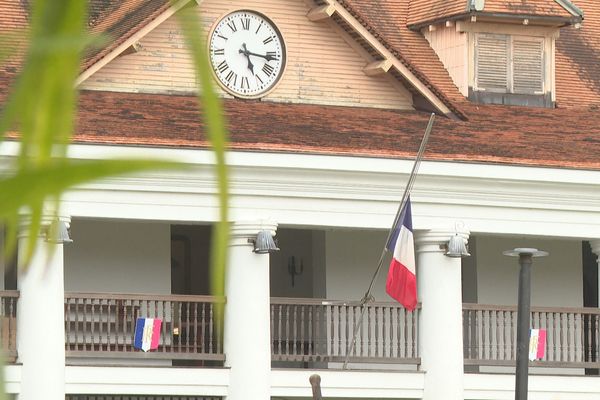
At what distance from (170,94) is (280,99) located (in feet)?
5.24

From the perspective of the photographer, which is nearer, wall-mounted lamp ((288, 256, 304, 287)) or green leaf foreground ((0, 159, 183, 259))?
green leaf foreground ((0, 159, 183, 259))

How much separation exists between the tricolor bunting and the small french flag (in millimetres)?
5656

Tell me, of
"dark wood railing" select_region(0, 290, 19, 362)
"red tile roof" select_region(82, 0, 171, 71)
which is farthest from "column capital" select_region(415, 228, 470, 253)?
"dark wood railing" select_region(0, 290, 19, 362)

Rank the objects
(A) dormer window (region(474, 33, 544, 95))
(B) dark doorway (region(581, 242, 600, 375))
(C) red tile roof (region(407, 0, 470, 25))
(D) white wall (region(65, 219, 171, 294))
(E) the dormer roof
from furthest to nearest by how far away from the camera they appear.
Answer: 1. (B) dark doorway (region(581, 242, 600, 375))
2. (A) dormer window (region(474, 33, 544, 95))
3. (C) red tile roof (region(407, 0, 470, 25))
4. (E) the dormer roof
5. (D) white wall (region(65, 219, 171, 294))

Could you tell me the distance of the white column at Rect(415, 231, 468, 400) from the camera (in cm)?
2488

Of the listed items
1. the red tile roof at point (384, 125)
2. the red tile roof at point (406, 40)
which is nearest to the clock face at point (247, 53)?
the red tile roof at point (384, 125)

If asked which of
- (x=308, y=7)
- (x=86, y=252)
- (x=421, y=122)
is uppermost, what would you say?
(x=308, y=7)

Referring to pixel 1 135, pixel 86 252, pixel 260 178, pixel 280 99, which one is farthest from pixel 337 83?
pixel 1 135

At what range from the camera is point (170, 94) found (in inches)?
973

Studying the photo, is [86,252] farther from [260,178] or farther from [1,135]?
[1,135]

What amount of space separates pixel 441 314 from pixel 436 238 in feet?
3.47

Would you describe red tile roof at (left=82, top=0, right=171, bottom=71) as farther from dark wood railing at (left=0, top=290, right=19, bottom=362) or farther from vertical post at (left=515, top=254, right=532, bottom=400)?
vertical post at (left=515, top=254, right=532, bottom=400)

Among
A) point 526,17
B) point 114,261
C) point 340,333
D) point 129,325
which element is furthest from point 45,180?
point 526,17

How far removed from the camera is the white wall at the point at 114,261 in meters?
25.5
